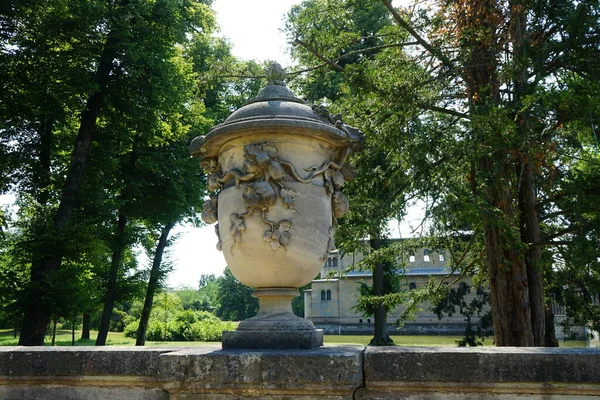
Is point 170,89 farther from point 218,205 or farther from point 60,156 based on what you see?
point 218,205

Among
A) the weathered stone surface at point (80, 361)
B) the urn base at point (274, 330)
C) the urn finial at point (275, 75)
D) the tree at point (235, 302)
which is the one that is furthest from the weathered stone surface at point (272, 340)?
the tree at point (235, 302)

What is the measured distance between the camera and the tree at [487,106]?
685 centimetres

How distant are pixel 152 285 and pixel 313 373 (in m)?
18.1

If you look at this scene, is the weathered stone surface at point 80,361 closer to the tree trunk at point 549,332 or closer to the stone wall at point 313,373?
the stone wall at point 313,373

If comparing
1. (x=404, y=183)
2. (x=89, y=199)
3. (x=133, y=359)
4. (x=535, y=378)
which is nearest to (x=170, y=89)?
(x=89, y=199)

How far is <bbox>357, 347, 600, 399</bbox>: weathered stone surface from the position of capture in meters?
2.65

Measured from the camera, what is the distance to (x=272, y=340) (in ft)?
10.8

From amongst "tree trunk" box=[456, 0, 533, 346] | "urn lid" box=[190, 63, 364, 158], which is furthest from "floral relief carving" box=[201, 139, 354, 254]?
"tree trunk" box=[456, 0, 533, 346]

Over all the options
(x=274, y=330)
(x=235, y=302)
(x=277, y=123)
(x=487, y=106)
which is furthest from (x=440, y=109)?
(x=235, y=302)

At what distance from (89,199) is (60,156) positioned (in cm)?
249

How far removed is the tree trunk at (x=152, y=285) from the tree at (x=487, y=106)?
1264 centimetres

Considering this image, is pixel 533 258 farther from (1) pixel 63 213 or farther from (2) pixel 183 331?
(2) pixel 183 331

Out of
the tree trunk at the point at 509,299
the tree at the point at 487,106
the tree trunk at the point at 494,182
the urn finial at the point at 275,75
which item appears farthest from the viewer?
the tree trunk at the point at 509,299

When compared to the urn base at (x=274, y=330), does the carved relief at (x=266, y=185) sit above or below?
above
